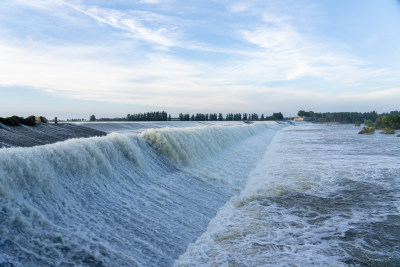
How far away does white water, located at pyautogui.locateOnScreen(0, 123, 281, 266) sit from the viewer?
4.78m

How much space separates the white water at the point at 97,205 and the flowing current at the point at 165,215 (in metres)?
0.02

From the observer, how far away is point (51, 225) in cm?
513

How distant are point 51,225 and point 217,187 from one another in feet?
23.1

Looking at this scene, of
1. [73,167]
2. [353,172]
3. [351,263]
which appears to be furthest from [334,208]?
[73,167]

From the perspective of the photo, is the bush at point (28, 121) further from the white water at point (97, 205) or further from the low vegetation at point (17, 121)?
the white water at point (97, 205)

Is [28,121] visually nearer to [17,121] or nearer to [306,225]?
[17,121]

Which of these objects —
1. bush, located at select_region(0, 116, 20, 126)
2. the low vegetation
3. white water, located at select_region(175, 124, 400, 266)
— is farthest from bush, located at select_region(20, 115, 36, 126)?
white water, located at select_region(175, 124, 400, 266)

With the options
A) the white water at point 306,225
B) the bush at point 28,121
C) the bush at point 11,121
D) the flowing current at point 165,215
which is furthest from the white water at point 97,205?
the bush at point 28,121

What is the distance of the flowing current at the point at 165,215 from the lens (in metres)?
5.07

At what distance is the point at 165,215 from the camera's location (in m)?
7.40

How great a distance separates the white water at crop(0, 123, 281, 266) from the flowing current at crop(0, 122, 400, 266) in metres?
0.02

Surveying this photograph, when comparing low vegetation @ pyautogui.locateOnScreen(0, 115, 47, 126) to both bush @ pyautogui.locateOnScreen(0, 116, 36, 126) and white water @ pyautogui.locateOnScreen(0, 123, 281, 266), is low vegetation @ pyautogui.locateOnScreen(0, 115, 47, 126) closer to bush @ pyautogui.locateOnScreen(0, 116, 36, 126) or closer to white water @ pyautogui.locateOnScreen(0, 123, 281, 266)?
bush @ pyautogui.locateOnScreen(0, 116, 36, 126)

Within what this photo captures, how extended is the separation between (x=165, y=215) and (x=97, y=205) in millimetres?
→ 1738

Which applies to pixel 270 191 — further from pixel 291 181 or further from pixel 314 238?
pixel 314 238
